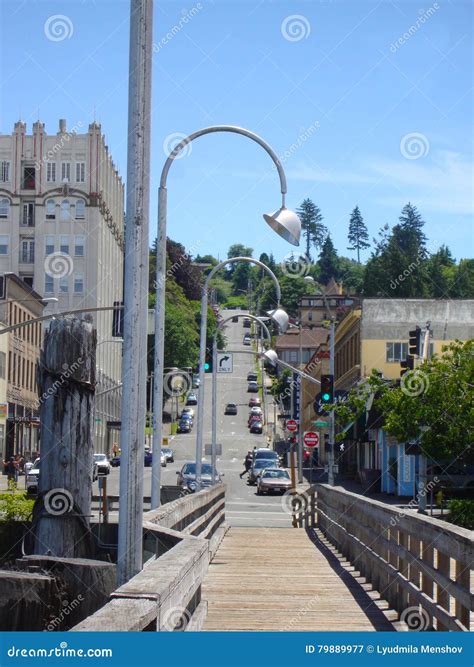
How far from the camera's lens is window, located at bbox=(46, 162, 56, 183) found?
10319 cm

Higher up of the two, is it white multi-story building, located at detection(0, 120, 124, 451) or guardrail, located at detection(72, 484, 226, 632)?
white multi-story building, located at detection(0, 120, 124, 451)

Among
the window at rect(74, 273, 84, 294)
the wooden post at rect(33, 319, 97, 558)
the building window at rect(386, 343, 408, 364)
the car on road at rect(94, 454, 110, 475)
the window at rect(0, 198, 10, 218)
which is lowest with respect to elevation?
the car on road at rect(94, 454, 110, 475)

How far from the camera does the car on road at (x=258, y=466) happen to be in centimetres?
6750

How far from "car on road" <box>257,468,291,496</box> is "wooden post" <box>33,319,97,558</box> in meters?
43.5

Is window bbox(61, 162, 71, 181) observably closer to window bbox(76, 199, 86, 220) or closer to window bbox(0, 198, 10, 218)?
window bbox(76, 199, 86, 220)

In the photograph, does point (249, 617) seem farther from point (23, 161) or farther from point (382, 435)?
point (23, 161)

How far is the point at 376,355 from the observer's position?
258ft

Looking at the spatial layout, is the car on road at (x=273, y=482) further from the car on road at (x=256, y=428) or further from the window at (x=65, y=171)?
the car on road at (x=256, y=428)

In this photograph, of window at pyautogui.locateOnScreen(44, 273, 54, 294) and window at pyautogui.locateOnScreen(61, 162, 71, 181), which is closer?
window at pyautogui.locateOnScreen(44, 273, 54, 294)

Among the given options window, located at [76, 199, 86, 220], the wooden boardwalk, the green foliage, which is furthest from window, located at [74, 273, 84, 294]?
the green foliage

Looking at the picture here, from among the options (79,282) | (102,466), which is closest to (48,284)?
(79,282)

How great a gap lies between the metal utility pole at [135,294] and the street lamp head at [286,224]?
4.34 meters

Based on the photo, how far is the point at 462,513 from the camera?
2994 centimetres
